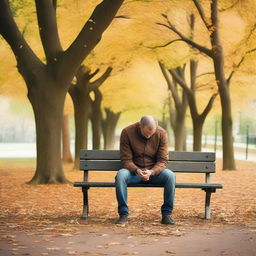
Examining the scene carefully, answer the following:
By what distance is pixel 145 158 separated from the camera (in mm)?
8414

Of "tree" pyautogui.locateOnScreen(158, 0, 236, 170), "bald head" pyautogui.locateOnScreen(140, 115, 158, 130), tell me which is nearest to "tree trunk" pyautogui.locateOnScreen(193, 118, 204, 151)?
"tree" pyautogui.locateOnScreen(158, 0, 236, 170)

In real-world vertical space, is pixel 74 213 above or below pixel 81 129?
below

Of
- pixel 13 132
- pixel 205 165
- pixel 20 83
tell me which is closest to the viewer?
pixel 205 165

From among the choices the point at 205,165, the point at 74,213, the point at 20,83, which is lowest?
the point at 74,213

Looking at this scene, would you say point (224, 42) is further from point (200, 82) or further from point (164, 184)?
point (164, 184)

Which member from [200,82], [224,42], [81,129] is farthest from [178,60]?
[200,82]

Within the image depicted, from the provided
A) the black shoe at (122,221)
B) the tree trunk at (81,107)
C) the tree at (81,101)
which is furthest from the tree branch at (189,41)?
the black shoe at (122,221)

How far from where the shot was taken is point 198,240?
6.81m

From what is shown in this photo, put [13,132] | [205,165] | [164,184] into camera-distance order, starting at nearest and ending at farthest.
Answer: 1. [164,184]
2. [205,165]
3. [13,132]

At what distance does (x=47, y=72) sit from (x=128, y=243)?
8.66 meters

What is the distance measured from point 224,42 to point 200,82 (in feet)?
21.3

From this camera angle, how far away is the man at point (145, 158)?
8227 millimetres

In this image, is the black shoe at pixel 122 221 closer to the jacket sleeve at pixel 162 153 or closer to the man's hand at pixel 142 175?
the man's hand at pixel 142 175

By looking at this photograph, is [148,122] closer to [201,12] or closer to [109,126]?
[201,12]
